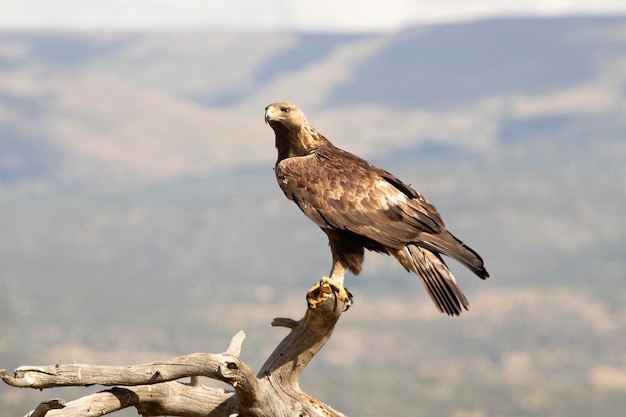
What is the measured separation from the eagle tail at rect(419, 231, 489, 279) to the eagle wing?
0.13 metres

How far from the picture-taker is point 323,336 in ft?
39.2

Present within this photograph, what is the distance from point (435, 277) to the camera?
481 inches

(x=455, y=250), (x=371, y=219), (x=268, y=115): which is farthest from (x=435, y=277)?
(x=268, y=115)

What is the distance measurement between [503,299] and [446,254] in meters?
178

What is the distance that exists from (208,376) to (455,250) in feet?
9.94

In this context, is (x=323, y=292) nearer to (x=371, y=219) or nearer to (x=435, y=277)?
(x=371, y=219)

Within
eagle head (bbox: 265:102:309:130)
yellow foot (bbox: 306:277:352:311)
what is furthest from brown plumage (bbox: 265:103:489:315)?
eagle head (bbox: 265:102:309:130)

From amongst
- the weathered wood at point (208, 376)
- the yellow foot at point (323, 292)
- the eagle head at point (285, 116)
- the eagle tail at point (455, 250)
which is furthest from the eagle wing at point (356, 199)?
the weathered wood at point (208, 376)

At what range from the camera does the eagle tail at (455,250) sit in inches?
468

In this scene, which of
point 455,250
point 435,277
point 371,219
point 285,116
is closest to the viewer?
point 455,250

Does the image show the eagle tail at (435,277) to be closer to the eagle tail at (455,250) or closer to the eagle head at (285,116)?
the eagle tail at (455,250)

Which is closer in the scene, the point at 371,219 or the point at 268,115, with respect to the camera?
the point at 371,219

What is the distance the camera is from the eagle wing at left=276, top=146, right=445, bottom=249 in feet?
40.7

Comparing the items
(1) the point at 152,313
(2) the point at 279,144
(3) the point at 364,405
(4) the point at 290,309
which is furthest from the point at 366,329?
(2) the point at 279,144
